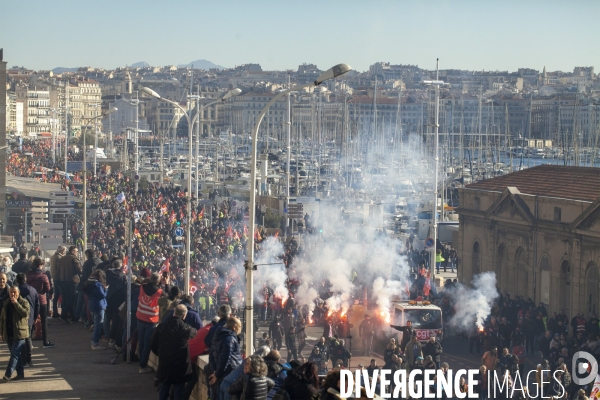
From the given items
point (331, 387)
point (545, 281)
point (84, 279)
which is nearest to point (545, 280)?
point (545, 281)

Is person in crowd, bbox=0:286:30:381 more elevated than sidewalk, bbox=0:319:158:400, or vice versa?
person in crowd, bbox=0:286:30:381

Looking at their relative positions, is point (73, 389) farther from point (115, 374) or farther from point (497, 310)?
point (497, 310)

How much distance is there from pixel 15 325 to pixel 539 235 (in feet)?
68.7

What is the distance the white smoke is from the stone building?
Answer: 1.54 meters

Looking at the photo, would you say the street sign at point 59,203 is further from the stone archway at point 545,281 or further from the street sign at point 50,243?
the stone archway at point 545,281

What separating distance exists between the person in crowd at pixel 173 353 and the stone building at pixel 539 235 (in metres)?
18.6

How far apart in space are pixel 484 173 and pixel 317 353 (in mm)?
70666

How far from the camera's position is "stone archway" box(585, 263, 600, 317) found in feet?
88.4

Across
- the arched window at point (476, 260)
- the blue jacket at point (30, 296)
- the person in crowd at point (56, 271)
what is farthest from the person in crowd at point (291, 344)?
the arched window at point (476, 260)

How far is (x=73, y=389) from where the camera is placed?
1128 centimetres

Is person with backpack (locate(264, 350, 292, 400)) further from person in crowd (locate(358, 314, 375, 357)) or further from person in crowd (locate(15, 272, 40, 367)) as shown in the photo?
person in crowd (locate(358, 314, 375, 357))

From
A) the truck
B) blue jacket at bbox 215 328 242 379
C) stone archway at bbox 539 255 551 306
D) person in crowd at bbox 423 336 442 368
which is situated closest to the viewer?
blue jacket at bbox 215 328 242 379

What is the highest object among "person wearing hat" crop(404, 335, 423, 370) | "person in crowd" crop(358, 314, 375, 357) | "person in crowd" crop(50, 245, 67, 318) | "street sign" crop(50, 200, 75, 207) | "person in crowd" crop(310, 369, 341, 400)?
"person in crowd" crop(310, 369, 341, 400)

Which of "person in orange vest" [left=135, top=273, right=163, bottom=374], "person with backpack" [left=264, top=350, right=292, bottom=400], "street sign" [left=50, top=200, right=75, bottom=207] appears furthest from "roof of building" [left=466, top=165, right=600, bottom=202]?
"person with backpack" [left=264, top=350, right=292, bottom=400]
